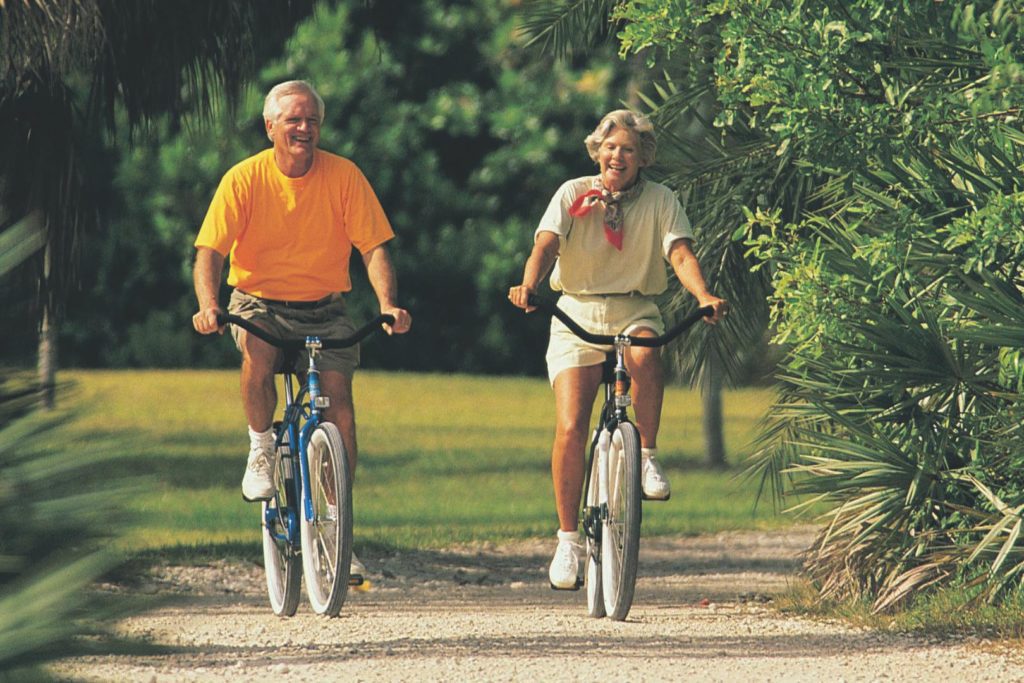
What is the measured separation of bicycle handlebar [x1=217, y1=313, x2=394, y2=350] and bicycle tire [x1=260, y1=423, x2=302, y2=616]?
450 millimetres

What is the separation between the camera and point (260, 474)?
7.18 m

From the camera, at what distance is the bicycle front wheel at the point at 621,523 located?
668 centimetres

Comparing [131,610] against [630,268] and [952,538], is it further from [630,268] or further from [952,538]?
[952,538]

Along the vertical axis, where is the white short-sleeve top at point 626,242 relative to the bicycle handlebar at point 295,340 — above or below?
above

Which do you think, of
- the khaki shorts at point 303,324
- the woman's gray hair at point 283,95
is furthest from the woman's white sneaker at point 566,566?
the woman's gray hair at point 283,95

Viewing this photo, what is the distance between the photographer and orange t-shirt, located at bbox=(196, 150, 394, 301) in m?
7.31

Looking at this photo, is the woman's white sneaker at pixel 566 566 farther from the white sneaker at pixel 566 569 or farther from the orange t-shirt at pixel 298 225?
the orange t-shirt at pixel 298 225

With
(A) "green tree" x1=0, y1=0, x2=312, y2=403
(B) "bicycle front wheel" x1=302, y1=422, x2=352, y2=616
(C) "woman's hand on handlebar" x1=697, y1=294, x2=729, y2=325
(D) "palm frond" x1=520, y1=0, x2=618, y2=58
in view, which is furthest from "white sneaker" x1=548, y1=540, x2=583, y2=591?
(D) "palm frond" x1=520, y1=0, x2=618, y2=58

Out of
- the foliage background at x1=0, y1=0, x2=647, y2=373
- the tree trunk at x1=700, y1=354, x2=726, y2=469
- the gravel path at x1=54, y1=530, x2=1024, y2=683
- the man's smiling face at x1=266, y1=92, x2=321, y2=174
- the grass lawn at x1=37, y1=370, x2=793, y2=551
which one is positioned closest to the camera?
the gravel path at x1=54, y1=530, x2=1024, y2=683

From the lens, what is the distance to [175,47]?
869cm

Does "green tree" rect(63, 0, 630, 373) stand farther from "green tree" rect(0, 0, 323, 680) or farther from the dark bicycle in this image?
the dark bicycle

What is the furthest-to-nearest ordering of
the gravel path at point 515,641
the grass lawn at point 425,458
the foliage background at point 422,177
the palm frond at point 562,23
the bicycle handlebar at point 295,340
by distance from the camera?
the foliage background at point 422,177 < the grass lawn at point 425,458 < the palm frond at point 562,23 < the bicycle handlebar at point 295,340 < the gravel path at point 515,641

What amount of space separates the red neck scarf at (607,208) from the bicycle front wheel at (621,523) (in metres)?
0.77

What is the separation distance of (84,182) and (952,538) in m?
Answer: 4.36
